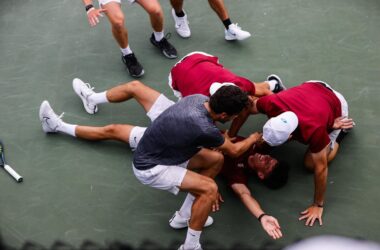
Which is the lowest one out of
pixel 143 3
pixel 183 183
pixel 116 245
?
pixel 116 245

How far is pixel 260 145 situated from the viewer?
540 cm

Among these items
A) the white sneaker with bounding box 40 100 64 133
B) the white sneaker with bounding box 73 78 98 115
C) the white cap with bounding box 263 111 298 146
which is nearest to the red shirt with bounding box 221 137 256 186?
the white cap with bounding box 263 111 298 146

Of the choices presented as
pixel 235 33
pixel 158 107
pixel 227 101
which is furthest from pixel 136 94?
pixel 235 33

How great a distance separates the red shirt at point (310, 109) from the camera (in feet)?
16.4

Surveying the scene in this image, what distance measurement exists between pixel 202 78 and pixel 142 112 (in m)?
1.04

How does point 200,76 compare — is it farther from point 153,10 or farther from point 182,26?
point 182,26

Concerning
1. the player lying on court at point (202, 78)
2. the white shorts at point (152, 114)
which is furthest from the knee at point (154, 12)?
the white shorts at point (152, 114)

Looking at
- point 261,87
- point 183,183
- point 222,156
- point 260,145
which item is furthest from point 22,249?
point 261,87

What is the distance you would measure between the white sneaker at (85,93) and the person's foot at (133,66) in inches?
20.3

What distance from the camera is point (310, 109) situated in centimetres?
505

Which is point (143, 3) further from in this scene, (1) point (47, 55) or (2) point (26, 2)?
(2) point (26, 2)

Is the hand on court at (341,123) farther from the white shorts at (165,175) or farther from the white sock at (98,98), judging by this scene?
the white sock at (98,98)

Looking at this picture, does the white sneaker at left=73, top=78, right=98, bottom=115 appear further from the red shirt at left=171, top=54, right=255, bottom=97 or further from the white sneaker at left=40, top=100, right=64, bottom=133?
the red shirt at left=171, top=54, right=255, bottom=97

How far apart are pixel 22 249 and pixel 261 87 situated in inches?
101
